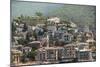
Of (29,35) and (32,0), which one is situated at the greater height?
(32,0)

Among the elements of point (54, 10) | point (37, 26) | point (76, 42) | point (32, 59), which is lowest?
point (32, 59)
